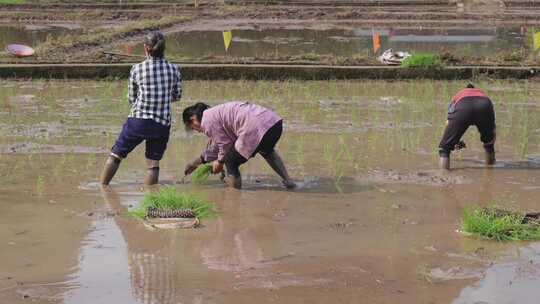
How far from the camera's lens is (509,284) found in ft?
15.5

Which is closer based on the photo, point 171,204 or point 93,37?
point 171,204

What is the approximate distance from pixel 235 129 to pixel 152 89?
0.68 metres

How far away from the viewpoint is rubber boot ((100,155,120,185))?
6.83m

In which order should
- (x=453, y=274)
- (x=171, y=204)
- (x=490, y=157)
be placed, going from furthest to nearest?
1. (x=490, y=157)
2. (x=171, y=204)
3. (x=453, y=274)

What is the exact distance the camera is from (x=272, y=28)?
1927 centimetres

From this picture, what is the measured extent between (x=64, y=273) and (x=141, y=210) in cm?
117

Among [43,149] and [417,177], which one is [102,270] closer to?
[417,177]

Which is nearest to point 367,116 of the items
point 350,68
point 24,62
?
point 350,68

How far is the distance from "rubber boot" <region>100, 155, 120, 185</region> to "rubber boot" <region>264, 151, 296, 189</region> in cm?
112

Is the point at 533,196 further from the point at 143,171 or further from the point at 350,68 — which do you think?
the point at 350,68

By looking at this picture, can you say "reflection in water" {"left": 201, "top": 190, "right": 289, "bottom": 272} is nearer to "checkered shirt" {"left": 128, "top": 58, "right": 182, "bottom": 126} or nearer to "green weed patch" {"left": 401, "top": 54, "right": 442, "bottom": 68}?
"checkered shirt" {"left": 128, "top": 58, "right": 182, "bottom": 126}

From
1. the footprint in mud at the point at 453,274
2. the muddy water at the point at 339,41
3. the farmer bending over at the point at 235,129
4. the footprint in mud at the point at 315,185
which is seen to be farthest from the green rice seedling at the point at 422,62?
the footprint in mud at the point at 453,274

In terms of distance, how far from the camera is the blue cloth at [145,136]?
6.81m

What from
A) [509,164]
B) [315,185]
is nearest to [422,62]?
[509,164]
